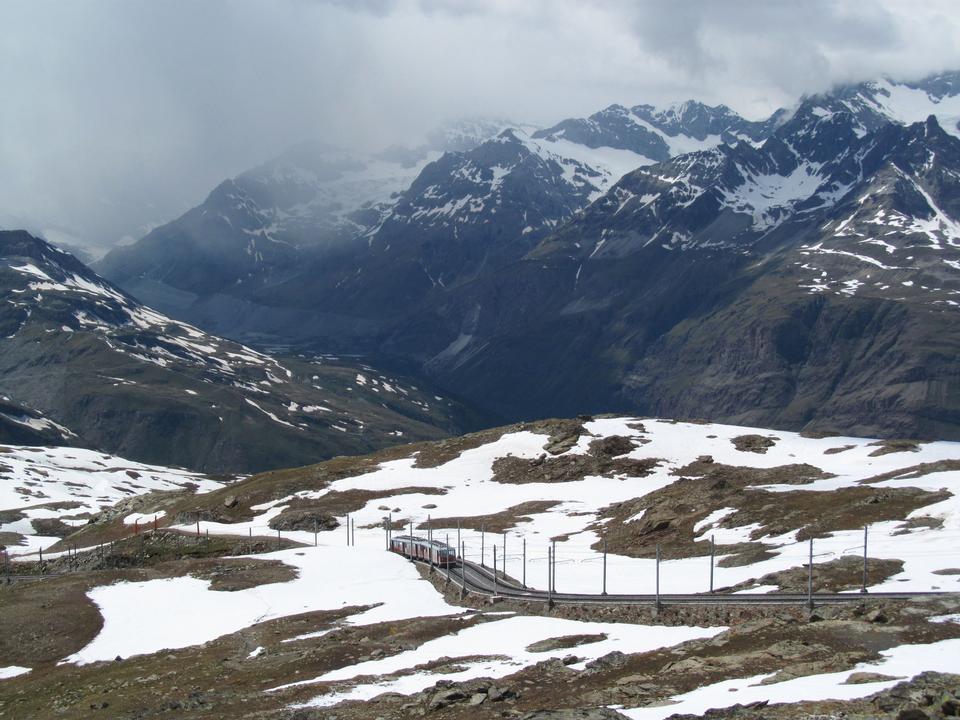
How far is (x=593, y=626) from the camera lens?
63719 millimetres

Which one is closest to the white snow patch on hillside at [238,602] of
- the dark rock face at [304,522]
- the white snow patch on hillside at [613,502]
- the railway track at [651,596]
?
the railway track at [651,596]

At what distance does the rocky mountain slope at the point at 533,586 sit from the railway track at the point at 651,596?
1.61 m

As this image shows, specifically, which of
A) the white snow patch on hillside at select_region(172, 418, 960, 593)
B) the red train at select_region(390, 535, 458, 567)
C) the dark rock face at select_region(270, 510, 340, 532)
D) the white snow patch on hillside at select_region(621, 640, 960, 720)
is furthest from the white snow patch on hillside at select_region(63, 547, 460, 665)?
the white snow patch on hillside at select_region(621, 640, 960, 720)

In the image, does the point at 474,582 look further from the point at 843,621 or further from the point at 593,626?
the point at 843,621

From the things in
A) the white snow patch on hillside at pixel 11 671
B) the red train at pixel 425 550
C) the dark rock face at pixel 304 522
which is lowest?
the white snow patch on hillside at pixel 11 671

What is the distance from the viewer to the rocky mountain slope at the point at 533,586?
47719mm

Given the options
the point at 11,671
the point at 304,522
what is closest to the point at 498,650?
the point at 11,671

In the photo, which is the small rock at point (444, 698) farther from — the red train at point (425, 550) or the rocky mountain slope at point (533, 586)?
the red train at point (425, 550)

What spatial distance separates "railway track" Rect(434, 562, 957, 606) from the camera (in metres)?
65.4

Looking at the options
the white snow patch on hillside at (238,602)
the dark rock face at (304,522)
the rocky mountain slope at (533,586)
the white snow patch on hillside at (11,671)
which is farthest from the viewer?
the dark rock face at (304,522)

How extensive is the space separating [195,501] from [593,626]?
122 m

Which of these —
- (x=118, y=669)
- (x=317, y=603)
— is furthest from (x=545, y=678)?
(x=317, y=603)

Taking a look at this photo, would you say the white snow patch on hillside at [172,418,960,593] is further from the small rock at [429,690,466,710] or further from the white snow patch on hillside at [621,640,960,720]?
the small rock at [429,690,466,710]

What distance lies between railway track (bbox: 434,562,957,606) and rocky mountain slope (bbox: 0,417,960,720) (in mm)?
1610
